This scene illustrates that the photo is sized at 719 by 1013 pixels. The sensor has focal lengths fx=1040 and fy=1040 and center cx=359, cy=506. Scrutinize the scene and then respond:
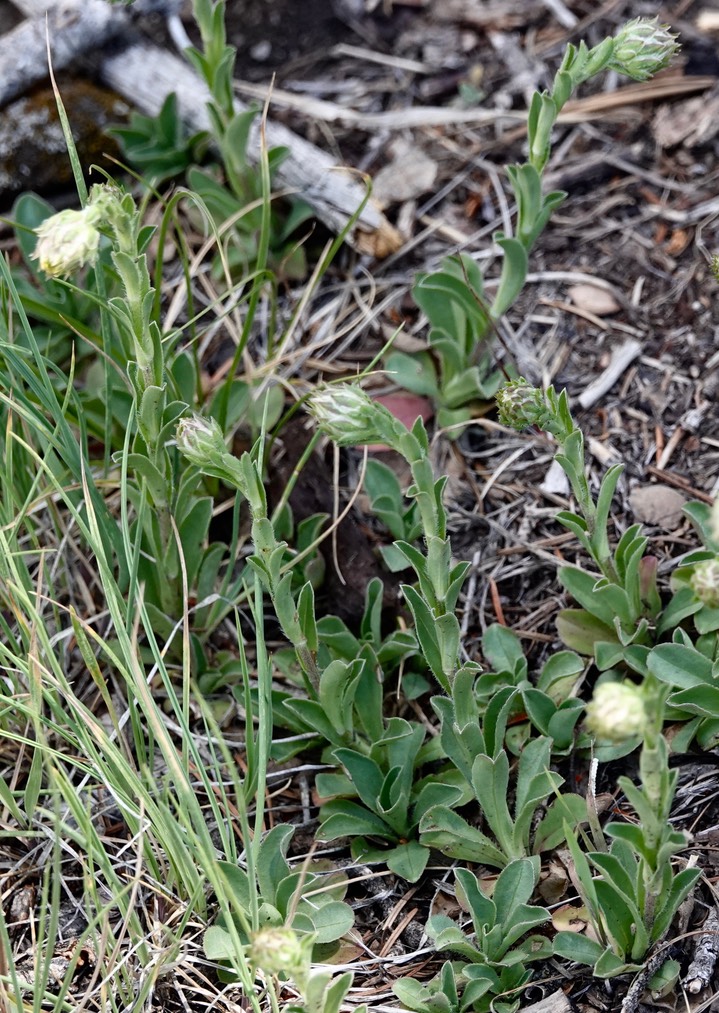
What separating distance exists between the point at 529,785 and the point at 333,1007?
596 mm

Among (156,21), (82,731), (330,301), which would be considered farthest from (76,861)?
(156,21)

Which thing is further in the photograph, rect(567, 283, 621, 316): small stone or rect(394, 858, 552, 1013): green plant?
rect(567, 283, 621, 316): small stone

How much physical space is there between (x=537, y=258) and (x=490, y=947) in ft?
6.49

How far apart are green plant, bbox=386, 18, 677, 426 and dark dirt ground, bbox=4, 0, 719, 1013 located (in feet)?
0.41

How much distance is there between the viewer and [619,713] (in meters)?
1.45

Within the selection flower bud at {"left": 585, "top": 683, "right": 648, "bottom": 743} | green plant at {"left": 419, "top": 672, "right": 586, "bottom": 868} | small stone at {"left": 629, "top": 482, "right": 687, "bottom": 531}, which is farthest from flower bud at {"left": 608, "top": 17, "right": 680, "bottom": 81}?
flower bud at {"left": 585, "top": 683, "right": 648, "bottom": 743}

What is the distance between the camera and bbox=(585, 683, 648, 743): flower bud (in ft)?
4.75

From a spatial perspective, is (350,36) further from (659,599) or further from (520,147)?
(659,599)

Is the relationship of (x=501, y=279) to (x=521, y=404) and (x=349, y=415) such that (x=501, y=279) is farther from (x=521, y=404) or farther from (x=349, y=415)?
(x=349, y=415)

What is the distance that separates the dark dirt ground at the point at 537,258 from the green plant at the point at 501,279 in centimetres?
12

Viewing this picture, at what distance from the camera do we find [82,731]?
1964 mm

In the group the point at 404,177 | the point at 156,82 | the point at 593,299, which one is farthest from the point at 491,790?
the point at 156,82

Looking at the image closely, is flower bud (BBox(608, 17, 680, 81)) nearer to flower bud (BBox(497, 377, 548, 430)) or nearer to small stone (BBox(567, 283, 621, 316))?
small stone (BBox(567, 283, 621, 316))

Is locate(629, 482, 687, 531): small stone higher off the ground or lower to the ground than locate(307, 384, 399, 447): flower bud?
lower
